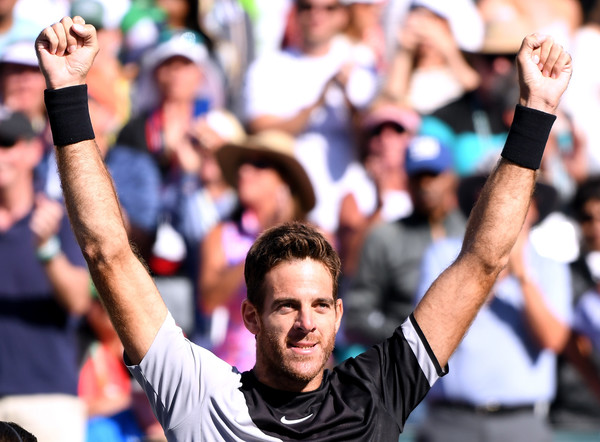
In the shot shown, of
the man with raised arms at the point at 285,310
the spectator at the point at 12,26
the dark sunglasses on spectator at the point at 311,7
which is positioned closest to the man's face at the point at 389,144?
the dark sunglasses on spectator at the point at 311,7

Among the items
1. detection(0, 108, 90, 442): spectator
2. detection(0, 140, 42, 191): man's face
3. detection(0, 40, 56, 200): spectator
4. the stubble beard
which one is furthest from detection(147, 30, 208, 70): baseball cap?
the stubble beard

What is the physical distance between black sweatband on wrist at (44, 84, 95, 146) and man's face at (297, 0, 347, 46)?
4.63 metres

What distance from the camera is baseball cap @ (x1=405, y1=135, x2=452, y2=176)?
6254 mm

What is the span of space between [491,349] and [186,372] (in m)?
3.31

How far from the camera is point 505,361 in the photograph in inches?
229

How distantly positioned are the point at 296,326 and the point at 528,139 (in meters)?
0.87

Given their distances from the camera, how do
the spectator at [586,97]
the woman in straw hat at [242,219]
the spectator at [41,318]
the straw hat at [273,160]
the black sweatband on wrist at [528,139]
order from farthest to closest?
1. the spectator at [586,97]
2. the straw hat at [273,160]
3. the woman in straw hat at [242,219]
4. the spectator at [41,318]
5. the black sweatband on wrist at [528,139]

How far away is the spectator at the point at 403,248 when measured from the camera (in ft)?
19.9

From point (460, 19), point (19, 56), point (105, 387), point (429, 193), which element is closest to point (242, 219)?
point (429, 193)

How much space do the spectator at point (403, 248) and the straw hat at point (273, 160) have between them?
0.47m

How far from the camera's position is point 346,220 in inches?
269

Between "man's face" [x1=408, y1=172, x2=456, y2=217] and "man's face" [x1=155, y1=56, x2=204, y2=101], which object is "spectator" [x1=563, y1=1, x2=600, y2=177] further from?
"man's face" [x1=155, y1=56, x2=204, y2=101]

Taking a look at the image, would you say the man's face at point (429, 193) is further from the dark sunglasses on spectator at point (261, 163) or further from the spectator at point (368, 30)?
the spectator at point (368, 30)

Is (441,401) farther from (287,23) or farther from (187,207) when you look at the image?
(287,23)
